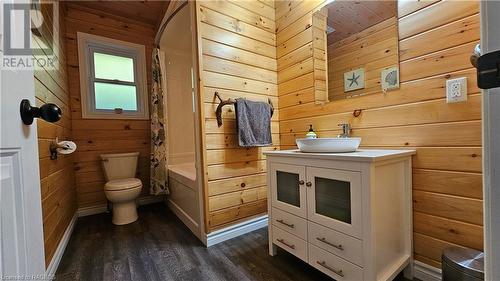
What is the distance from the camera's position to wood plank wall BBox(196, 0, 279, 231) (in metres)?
1.78

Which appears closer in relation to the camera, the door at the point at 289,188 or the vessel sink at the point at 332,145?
the vessel sink at the point at 332,145

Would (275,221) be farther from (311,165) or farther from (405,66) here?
(405,66)

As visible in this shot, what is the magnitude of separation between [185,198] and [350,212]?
1.60 meters

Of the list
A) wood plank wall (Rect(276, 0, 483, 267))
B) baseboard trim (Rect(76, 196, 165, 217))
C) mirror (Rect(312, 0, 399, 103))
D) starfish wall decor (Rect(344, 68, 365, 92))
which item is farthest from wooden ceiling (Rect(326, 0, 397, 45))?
baseboard trim (Rect(76, 196, 165, 217))

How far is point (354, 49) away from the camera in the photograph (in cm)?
160

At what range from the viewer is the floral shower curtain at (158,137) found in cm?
264

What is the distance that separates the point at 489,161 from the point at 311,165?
925mm

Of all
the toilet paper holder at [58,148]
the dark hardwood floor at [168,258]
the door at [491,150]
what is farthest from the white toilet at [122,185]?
the door at [491,150]

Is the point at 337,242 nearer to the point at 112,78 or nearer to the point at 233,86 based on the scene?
the point at 233,86

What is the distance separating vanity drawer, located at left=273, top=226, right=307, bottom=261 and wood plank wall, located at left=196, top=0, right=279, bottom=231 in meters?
0.50

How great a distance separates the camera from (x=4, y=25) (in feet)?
1.50

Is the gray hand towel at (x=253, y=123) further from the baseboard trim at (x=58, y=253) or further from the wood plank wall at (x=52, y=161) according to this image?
the baseboard trim at (x=58, y=253)

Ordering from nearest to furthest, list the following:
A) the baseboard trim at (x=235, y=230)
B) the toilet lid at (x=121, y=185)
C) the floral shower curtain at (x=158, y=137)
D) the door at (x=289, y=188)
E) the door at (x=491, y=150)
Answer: the door at (x=491, y=150)
the door at (x=289, y=188)
the baseboard trim at (x=235, y=230)
the toilet lid at (x=121, y=185)
the floral shower curtain at (x=158, y=137)

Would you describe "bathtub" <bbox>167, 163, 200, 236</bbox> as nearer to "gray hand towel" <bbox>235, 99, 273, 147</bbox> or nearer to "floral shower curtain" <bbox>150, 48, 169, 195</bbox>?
"floral shower curtain" <bbox>150, 48, 169, 195</bbox>
